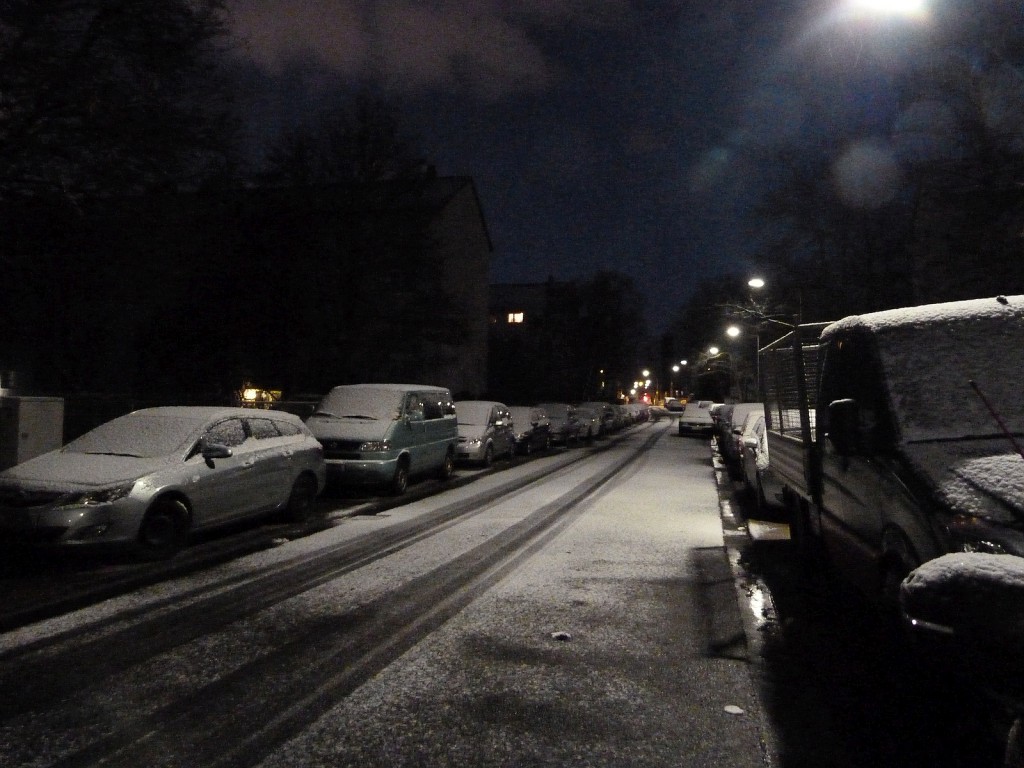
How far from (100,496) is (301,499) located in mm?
3508

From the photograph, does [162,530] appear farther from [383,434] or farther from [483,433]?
[483,433]

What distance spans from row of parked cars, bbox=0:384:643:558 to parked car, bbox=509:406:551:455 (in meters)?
9.52

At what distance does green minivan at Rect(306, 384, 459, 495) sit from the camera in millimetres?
13922

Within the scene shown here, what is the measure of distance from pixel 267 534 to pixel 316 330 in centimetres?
1427

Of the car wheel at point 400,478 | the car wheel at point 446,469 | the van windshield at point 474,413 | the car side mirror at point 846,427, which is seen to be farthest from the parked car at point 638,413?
the car side mirror at point 846,427

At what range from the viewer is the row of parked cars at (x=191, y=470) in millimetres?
7793

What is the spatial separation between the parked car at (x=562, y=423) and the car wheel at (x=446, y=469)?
42.6 ft

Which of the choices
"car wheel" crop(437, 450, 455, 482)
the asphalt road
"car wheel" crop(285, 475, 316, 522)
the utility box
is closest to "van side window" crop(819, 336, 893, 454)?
the asphalt road

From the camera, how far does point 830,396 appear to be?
20.4 ft

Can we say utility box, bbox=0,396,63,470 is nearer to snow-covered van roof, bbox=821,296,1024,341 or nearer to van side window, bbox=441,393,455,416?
van side window, bbox=441,393,455,416

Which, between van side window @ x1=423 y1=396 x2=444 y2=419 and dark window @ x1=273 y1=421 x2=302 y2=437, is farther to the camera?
van side window @ x1=423 y1=396 x2=444 y2=419

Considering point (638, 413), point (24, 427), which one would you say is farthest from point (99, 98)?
point (638, 413)

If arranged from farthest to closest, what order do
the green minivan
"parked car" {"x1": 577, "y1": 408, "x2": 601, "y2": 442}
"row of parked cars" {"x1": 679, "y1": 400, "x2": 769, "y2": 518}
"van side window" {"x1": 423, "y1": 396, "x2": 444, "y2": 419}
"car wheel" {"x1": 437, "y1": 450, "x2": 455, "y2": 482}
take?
"parked car" {"x1": 577, "y1": 408, "x2": 601, "y2": 442}
"car wheel" {"x1": 437, "y1": 450, "x2": 455, "y2": 482}
"van side window" {"x1": 423, "y1": 396, "x2": 444, "y2": 419}
the green minivan
"row of parked cars" {"x1": 679, "y1": 400, "x2": 769, "y2": 518}

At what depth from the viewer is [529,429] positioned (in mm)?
25453
